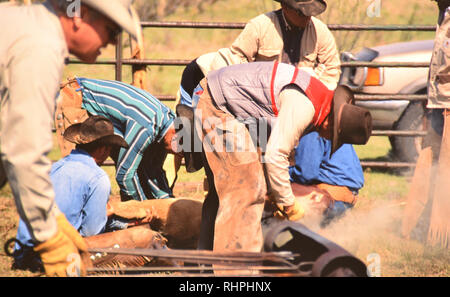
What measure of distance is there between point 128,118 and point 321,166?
155cm

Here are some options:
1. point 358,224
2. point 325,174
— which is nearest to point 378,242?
point 358,224

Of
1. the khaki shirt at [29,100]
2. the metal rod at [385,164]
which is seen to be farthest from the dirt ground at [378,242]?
the khaki shirt at [29,100]

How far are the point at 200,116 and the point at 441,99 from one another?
78.8 inches

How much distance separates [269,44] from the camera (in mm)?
5168

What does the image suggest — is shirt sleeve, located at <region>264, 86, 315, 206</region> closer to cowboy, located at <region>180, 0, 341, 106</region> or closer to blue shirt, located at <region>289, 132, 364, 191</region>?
blue shirt, located at <region>289, 132, 364, 191</region>

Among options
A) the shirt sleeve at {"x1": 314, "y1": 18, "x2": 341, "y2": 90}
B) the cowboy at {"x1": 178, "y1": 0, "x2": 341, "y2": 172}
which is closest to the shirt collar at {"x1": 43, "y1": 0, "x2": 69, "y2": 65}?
the cowboy at {"x1": 178, "y1": 0, "x2": 341, "y2": 172}

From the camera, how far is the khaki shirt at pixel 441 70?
490 centimetres

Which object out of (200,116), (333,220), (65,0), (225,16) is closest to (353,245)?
(333,220)

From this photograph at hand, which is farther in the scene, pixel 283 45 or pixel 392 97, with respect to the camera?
pixel 392 97

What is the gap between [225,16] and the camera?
16.4 metres

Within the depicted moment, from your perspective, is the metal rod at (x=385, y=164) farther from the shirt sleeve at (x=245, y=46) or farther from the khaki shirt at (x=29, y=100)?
the khaki shirt at (x=29, y=100)

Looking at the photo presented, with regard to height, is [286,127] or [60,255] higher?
[286,127]

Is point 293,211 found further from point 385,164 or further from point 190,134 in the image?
point 385,164

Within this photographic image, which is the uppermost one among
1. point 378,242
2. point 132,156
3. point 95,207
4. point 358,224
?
point 132,156
